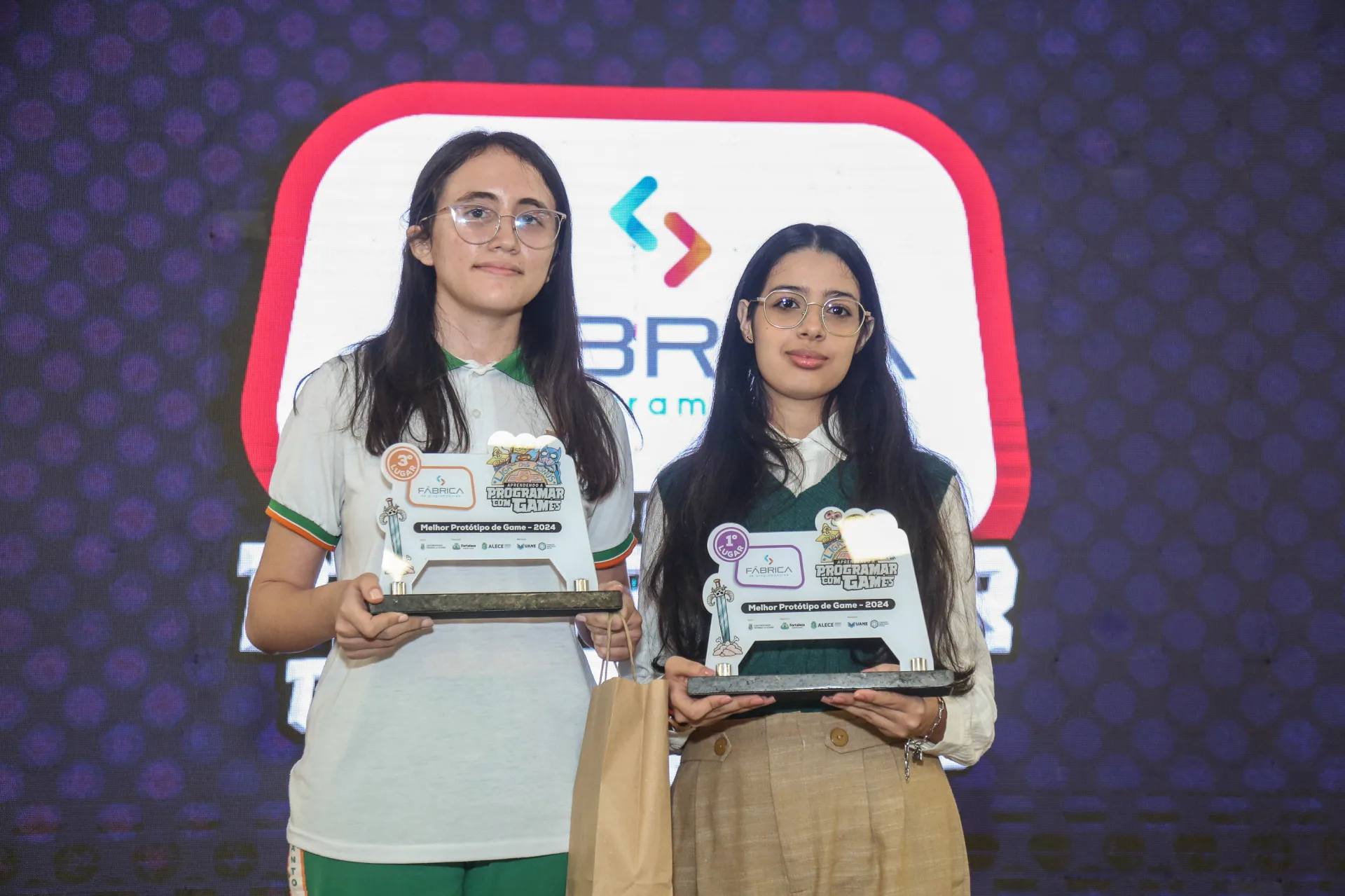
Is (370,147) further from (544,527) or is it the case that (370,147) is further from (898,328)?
(544,527)

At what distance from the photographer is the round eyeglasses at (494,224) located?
5.45 feet

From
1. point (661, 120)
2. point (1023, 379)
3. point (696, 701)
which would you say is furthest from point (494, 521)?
point (1023, 379)

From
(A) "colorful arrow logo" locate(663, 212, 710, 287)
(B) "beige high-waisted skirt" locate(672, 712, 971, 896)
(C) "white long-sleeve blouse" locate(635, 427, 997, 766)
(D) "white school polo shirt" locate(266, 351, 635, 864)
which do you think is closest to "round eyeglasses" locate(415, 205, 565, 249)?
(D) "white school polo shirt" locate(266, 351, 635, 864)

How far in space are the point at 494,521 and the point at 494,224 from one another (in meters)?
0.46

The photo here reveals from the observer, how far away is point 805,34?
309 centimetres

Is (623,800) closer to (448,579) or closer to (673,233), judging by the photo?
(448,579)

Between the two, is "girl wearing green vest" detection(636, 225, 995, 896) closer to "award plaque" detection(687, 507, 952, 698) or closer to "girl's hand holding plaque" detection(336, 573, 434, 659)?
"award plaque" detection(687, 507, 952, 698)

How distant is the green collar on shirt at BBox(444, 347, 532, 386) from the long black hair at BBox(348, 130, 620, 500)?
0.03 feet

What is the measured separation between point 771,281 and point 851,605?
0.55 metres

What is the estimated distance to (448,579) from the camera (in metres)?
1.52

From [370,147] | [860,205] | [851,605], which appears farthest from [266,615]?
[860,205]

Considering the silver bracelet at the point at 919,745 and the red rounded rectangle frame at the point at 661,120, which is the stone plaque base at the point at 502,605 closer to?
the silver bracelet at the point at 919,745

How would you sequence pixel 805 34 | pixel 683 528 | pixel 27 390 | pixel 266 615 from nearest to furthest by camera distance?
pixel 266 615, pixel 683 528, pixel 27 390, pixel 805 34

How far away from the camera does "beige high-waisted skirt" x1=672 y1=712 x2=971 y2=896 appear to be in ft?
5.04
